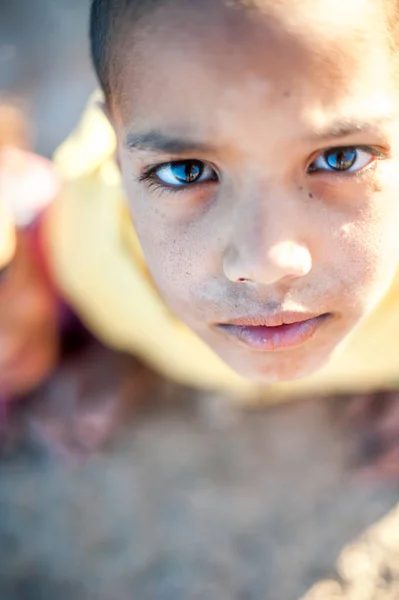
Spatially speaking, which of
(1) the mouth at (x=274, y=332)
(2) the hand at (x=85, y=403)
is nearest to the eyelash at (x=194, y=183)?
(1) the mouth at (x=274, y=332)

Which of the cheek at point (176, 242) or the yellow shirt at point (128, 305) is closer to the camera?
the cheek at point (176, 242)

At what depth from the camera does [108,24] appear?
20.5 inches

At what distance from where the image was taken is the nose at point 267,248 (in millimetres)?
467

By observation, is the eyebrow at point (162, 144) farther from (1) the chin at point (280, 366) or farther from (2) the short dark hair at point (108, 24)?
(1) the chin at point (280, 366)

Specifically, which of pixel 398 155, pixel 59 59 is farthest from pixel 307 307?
pixel 59 59

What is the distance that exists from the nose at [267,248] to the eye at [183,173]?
0.05 meters

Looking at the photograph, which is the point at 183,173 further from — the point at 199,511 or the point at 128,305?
the point at 199,511

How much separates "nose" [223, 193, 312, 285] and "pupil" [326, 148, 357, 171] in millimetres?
47

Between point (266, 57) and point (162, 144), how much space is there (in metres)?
0.09

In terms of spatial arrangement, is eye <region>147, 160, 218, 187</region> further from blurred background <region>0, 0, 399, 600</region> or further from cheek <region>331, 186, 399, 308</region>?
blurred background <region>0, 0, 399, 600</region>

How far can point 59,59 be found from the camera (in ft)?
4.24

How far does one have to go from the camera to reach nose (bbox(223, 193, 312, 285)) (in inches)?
18.4

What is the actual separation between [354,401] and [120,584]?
1.09ft

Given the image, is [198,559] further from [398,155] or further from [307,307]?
[398,155]
